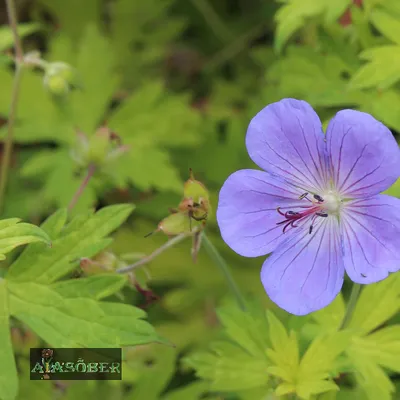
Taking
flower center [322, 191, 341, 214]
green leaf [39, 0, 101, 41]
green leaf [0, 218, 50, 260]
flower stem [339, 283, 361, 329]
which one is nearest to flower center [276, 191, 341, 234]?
flower center [322, 191, 341, 214]

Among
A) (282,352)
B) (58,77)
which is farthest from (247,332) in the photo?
(58,77)

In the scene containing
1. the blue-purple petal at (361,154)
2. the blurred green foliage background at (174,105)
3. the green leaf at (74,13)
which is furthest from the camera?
the green leaf at (74,13)

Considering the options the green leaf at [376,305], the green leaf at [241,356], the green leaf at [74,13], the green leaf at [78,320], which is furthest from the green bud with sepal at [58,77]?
the green leaf at [376,305]

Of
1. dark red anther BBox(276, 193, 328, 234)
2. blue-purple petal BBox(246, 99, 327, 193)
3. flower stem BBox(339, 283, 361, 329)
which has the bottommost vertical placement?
flower stem BBox(339, 283, 361, 329)

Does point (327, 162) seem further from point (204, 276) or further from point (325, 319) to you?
point (204, 276)

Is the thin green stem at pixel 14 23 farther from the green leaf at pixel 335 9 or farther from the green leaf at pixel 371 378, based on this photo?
the green leaf at pixel 371 378

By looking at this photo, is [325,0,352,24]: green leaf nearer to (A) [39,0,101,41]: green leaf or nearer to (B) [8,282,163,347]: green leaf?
(B) [8,282,163,347]: green leaf

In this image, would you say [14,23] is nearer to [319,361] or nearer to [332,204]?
[332,204]
